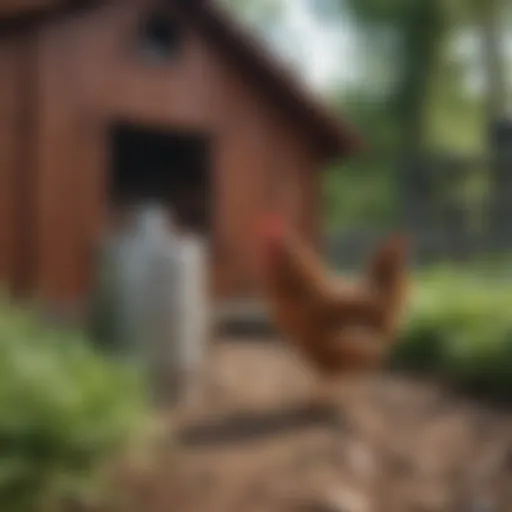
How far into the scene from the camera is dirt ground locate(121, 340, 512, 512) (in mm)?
3975

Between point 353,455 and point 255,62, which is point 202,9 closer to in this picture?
point 255,62

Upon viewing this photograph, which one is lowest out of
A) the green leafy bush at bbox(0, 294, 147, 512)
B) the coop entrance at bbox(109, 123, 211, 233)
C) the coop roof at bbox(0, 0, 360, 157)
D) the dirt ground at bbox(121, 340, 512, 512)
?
the dirt ground at bbox(121, 340, 512, 512)

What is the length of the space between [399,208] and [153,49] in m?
6.31

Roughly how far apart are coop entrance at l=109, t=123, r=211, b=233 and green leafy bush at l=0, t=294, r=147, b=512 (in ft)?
16.0

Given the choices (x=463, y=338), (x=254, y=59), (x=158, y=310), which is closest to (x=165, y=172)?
(x=254, y=59)

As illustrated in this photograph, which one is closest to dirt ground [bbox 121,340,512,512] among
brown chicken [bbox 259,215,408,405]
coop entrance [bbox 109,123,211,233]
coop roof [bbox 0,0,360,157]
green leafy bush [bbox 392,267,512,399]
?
green leafy bush [bbox 392,267,512,399]

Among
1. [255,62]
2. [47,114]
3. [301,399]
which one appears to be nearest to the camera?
[301,399]

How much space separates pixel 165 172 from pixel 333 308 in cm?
577

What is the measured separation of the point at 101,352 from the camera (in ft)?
16.8

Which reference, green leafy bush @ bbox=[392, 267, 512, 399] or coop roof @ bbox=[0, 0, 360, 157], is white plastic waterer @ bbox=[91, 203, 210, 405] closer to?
green leafy bush @ bbox=[392, 267, 512, 399]

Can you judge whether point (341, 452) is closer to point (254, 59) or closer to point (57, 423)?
point (57, 423)

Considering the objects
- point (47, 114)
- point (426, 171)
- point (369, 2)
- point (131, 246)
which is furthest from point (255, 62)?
point (369, 2)

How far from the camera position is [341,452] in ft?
15.0

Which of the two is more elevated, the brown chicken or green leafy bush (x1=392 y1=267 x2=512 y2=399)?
the brown chicken
